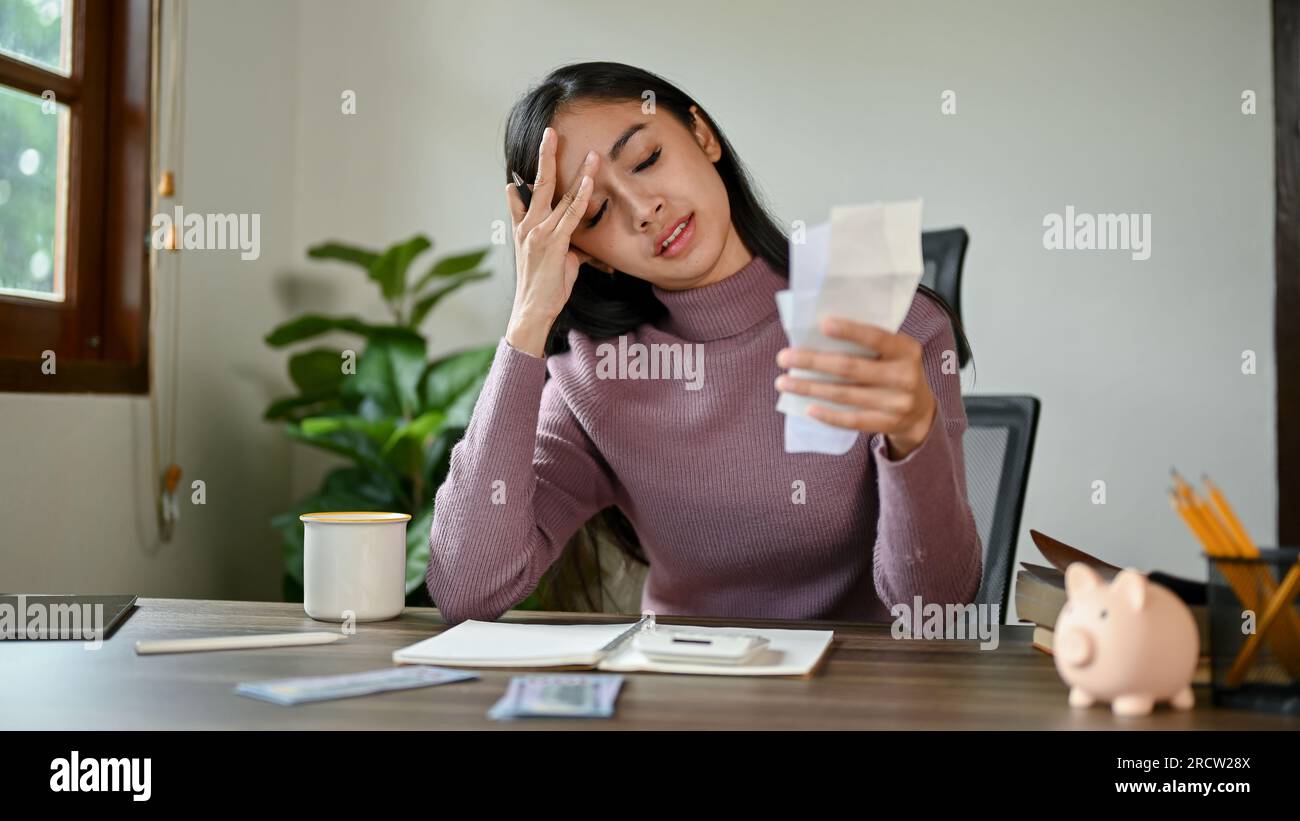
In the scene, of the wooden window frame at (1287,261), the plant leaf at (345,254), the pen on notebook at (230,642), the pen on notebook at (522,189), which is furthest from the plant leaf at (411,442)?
the wooden window frame at (1287,261)

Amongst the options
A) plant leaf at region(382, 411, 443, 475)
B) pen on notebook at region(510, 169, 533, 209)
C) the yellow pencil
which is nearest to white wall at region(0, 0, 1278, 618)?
plant leaf at region(382, 411, 443, 475)

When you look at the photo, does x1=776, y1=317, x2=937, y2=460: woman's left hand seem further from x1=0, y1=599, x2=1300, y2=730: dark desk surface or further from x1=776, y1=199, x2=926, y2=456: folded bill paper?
x1=0, y1=599, x2=1300, y2=730: dark desk surface

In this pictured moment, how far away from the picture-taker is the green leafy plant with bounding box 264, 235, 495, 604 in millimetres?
2537

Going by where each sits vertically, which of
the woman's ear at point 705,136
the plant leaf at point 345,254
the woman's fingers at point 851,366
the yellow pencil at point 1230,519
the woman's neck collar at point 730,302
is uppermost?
the plant leaf at point 345,254

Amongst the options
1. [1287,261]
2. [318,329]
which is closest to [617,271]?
[318,329]

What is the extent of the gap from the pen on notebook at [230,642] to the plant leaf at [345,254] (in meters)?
1.89

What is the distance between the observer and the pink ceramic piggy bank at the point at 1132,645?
0.71 metres

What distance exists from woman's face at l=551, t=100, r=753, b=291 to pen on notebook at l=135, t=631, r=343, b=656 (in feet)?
1.84

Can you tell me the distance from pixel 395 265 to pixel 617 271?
142 cm

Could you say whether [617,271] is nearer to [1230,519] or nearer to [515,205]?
[515,205]

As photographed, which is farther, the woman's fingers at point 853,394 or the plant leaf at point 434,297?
the plant leaf at point 434,297

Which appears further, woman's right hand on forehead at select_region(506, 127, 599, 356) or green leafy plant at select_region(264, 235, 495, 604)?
green leafy plant at select_region(264, 235, 495, 604)

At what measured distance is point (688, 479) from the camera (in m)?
1.35

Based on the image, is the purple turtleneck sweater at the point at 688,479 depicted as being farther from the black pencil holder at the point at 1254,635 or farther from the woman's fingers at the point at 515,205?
the black pencil holder at the point at 1254,635
